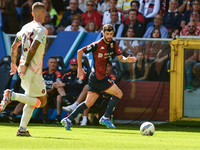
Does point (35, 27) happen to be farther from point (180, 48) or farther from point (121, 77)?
point (180, 48)

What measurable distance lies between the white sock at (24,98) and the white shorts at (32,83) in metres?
0.07

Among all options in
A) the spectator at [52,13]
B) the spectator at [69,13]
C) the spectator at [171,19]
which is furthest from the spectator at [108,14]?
the spectator at [52,13]

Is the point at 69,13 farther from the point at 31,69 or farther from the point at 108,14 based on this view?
the point at 31,69

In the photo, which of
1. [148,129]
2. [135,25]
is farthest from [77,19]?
[148,129]

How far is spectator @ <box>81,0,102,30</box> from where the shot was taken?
1413cm

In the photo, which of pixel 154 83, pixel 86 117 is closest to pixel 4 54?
pixel 86 117

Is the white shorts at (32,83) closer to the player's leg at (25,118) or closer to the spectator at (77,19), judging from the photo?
the player's leg at (25,118)

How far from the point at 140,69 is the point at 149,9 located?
3424 millimetres

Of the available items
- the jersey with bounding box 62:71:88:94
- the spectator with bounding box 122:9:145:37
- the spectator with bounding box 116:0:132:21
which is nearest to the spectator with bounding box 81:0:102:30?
the spectator with bounding box 116:0:132:21

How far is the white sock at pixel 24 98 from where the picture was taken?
607 centimetres

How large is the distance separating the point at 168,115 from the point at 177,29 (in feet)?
9.63

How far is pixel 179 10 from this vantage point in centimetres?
1366

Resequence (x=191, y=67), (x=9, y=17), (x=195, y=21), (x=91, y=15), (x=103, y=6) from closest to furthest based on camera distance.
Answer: (x=191, y=67) < (x=195, y=21) < (x=91, y=15) < (x=9, y=17) < (x=103, y=6)

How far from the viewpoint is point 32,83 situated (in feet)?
20.2
